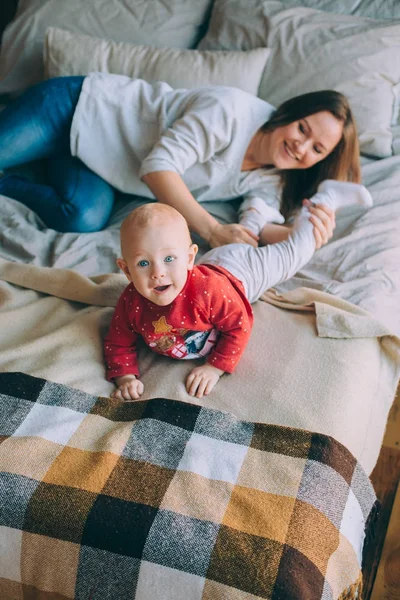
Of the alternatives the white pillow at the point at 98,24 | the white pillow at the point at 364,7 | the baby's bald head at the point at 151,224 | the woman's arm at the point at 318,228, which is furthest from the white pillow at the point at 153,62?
the baby's bald head at the point at 151,224

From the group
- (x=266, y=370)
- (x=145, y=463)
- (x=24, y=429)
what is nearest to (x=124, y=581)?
(x=145, y=463)

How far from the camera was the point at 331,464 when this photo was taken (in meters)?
0.95

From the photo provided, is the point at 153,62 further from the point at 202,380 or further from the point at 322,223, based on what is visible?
the point at 202,380

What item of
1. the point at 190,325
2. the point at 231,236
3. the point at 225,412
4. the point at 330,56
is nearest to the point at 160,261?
the point at 190,325

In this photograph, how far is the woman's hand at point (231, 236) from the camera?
146 cm

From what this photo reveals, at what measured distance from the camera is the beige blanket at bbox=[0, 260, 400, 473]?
108 centimetres

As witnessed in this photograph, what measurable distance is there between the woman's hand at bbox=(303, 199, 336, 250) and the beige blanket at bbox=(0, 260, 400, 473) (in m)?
0.18

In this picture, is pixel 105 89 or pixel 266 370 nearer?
pixel 266 370

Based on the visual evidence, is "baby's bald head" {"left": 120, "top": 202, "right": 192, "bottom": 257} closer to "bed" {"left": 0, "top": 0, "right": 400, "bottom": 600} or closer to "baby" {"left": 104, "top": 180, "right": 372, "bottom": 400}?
"baby" {"left": 104, "top": 180, "right": 372, "bottom": 400}

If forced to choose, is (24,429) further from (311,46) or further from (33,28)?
(33,28)

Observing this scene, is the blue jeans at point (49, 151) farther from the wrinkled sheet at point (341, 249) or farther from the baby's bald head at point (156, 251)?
the baby's bald head at point (156, 251)

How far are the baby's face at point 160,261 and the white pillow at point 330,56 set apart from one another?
87 centimetres

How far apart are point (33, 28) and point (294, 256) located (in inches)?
48.4

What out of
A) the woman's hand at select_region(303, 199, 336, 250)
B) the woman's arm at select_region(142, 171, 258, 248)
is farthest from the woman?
the woman's hand at select_region(303, 199, 336, 250)
